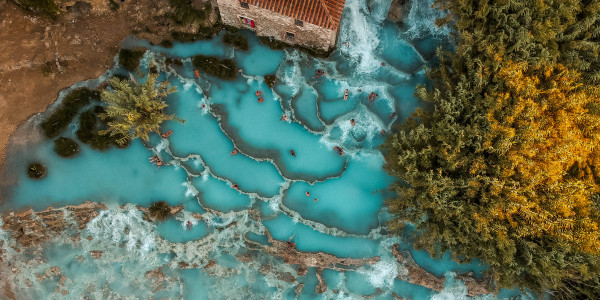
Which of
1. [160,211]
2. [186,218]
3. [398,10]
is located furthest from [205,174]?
[398,10]

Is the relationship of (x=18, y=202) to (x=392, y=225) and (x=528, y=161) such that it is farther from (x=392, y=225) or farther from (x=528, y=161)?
(x=528, y=161)

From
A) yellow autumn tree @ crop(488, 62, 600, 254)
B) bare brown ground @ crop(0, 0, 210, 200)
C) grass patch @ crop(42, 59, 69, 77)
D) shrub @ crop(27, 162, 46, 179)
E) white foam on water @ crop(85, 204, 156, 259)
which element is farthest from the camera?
white foam on water @ crop(85, 204, 156, 259)

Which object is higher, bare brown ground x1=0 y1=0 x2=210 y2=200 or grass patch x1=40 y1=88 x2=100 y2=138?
bare brown ground x1=0 y1=0 x2=210 y2=200

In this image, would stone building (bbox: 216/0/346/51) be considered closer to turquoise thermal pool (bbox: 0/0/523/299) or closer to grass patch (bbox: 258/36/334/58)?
grass patch (bbox: 258/36/334/58)

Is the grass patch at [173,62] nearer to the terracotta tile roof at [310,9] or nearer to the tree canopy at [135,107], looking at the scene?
the tree canopy at [135,107]

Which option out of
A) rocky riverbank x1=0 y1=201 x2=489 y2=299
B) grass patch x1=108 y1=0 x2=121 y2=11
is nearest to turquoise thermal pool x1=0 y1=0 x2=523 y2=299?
rocky riverbank x1=0 y1=201 x2=489 y2=299

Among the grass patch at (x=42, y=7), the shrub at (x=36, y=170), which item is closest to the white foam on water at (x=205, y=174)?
the shrub at (x=36, y=170)
